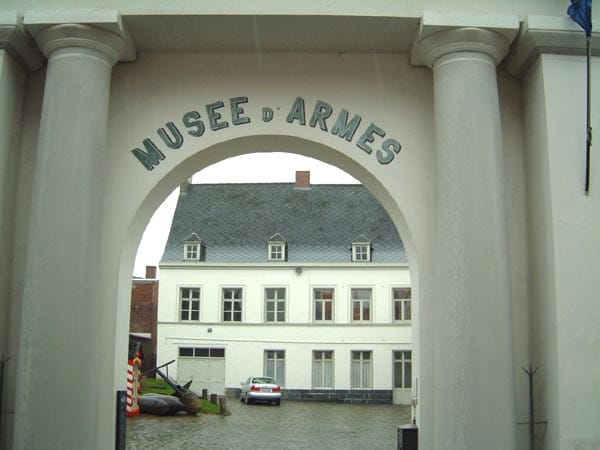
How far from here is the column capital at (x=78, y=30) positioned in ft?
26.5

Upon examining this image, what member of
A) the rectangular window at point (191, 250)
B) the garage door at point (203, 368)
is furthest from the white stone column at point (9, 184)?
the rectangular window at point (191, 250)

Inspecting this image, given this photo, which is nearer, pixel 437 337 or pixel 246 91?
pixel 437 337

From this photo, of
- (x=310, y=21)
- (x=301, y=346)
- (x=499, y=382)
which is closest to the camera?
(x=499, y=382)

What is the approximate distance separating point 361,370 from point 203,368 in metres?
7.27

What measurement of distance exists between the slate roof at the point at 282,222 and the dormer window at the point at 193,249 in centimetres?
32

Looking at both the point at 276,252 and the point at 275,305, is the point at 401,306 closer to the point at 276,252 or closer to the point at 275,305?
the point at 275,305

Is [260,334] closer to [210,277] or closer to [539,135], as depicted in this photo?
[210,277]

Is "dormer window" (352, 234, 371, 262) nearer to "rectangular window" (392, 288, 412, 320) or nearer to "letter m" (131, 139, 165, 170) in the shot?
"rectangular window" (392, 288, 412, 320)

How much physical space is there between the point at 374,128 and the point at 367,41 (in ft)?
3.01

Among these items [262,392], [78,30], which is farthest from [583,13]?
[262,392]

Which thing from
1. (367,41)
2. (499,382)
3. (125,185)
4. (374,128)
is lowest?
(499,382)

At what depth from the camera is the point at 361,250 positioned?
39000mm

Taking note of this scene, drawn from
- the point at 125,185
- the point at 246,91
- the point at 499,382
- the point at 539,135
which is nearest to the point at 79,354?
the point at 125,185

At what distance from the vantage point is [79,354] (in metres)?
7.70
